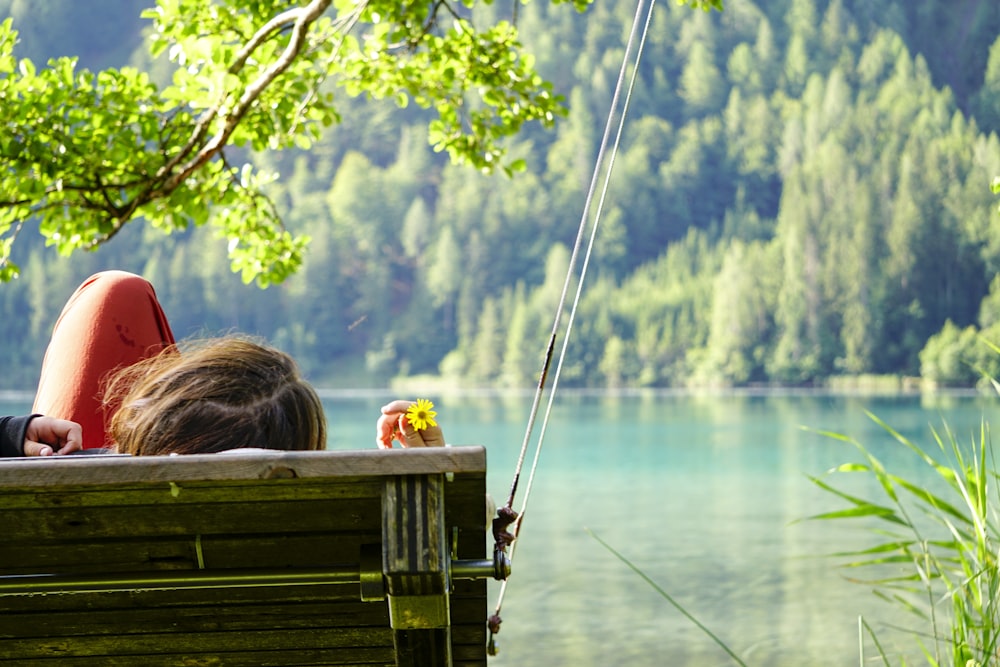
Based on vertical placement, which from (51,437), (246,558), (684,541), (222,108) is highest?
(222,108)

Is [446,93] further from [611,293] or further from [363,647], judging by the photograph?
[611,293]

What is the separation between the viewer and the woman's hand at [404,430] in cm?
150

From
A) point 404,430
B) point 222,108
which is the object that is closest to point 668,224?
point 222,108

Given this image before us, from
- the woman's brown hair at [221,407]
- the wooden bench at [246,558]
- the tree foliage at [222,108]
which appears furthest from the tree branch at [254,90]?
the wooden bench at [246,558]

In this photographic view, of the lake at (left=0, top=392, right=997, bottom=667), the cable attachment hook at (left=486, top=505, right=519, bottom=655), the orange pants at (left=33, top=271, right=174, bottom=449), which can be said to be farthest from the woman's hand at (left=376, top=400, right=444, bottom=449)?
the lake at (left=0, top=392, right=997, bottom=667)

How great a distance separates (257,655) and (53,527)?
33 centimetres

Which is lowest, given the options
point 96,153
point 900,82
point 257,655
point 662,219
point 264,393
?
point 257,655

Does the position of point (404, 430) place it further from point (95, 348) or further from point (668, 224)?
point (668, 224)

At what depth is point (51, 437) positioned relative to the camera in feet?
4.81

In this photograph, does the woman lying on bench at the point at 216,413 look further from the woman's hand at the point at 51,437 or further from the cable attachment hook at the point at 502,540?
the cable attachment hook at the point at 502,540

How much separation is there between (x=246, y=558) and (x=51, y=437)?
0.35 metres

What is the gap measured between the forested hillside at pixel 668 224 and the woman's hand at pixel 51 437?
63395 millimetres

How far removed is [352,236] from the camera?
85750 mm

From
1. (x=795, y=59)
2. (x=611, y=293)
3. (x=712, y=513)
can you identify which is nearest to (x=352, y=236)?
(x=611, y=293)
